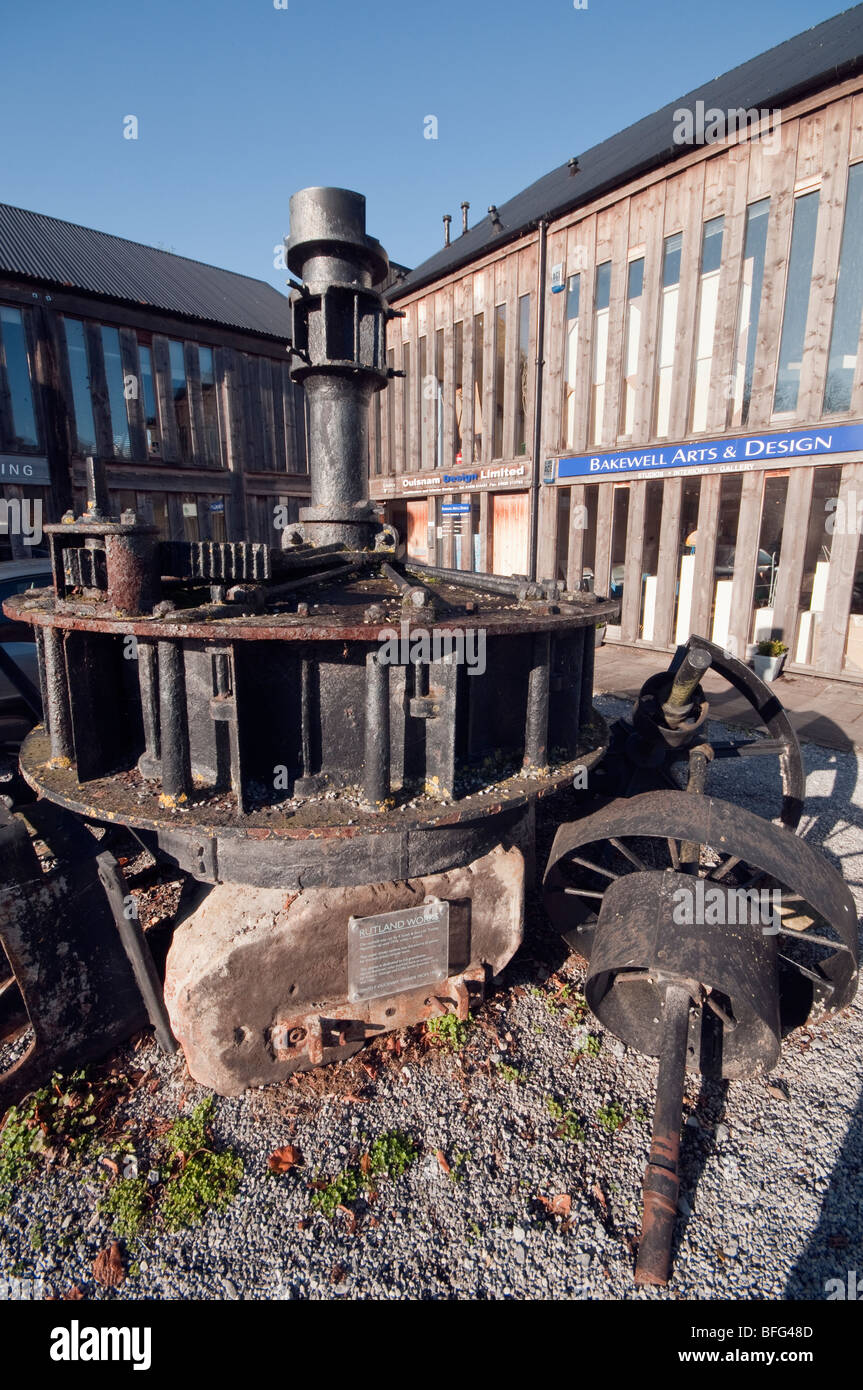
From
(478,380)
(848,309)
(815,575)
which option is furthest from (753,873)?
(478,380)

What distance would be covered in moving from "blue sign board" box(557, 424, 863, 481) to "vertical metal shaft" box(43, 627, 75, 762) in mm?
12298

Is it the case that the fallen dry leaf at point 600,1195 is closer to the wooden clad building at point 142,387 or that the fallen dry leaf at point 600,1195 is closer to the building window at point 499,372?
the building window at point 499,372

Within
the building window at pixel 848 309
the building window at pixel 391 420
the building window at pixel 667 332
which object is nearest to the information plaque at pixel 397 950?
the building window at pixel 848 309

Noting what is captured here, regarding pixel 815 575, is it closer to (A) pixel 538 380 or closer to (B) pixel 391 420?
(A) pixel 538 380

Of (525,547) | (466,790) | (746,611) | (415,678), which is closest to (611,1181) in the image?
(466,790)

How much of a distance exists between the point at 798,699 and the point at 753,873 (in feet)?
24.3

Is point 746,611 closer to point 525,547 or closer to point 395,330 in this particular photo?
point 525,547

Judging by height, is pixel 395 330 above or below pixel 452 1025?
above

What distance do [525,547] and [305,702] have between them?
15.1 metres

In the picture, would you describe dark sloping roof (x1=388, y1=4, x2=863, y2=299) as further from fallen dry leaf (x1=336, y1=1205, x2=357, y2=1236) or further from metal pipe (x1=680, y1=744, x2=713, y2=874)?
fallen dry leaf (x1=336, y1=1205, x2=357, y2=1236)

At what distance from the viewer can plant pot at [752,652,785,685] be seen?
1223 centimetres

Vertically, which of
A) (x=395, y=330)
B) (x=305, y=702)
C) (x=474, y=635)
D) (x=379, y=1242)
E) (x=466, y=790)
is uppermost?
(x=395, y=330)

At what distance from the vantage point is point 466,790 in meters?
3.96

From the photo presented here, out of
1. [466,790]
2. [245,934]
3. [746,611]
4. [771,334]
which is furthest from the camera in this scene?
[746,611]
